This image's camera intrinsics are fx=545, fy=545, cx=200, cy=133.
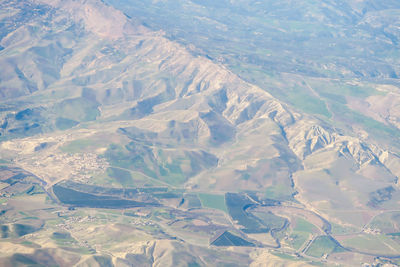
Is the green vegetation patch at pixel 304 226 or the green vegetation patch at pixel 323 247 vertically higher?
the green vegetation patch at pixel 323 247

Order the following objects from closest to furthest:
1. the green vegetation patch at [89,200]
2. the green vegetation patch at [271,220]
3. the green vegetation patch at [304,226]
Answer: the green vegetation patch at [304,226] < the green vegetation patch at [271,220] < the green vegetation patch at [89,200]

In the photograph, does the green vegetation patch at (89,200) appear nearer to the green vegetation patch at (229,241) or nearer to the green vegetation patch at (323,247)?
the green vegetation patch at (229,241)

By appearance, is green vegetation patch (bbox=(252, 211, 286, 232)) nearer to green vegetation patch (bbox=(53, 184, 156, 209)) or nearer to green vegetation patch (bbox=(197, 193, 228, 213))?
green vegetation patch (bbox=(197, 193, 228, 213))

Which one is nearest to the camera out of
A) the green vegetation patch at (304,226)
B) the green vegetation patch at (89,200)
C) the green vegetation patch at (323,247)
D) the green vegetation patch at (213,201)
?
the green vegetation patch at (323,247)

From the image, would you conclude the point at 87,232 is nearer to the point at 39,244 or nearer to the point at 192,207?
the point at 39,244

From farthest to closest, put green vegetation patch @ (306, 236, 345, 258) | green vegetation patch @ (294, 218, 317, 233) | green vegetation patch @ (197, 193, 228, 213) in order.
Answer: green vegetation patch @ (197, 193, 228, 213)
green vegetation patch @ (294, 218, 317, 233)
green vegetation patch @ (306, 236, 345, 258)

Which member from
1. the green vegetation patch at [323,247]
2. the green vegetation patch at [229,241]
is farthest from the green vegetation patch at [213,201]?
the green vegetation patch at [323,247]

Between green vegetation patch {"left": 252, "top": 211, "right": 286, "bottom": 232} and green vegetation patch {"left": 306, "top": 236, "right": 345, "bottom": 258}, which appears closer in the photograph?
green vegetation patch {"left": 306, "top": 236, "right": 345, "bottom": 258}

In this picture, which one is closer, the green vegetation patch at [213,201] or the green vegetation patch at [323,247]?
the green vegetation patch at [323,247]

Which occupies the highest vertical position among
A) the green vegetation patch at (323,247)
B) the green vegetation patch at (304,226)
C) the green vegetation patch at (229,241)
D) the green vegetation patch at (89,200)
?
the green vegetation patch at (229,241)

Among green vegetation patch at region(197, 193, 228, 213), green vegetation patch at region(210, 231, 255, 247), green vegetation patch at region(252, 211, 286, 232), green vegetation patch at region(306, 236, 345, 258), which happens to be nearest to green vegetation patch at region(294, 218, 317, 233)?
green vegetation patch at region(252, 211, 286, 232)

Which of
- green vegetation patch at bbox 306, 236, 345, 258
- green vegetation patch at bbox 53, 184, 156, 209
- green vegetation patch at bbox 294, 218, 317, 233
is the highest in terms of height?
green vegetation patch at bbox 306, 236, 345, 258
